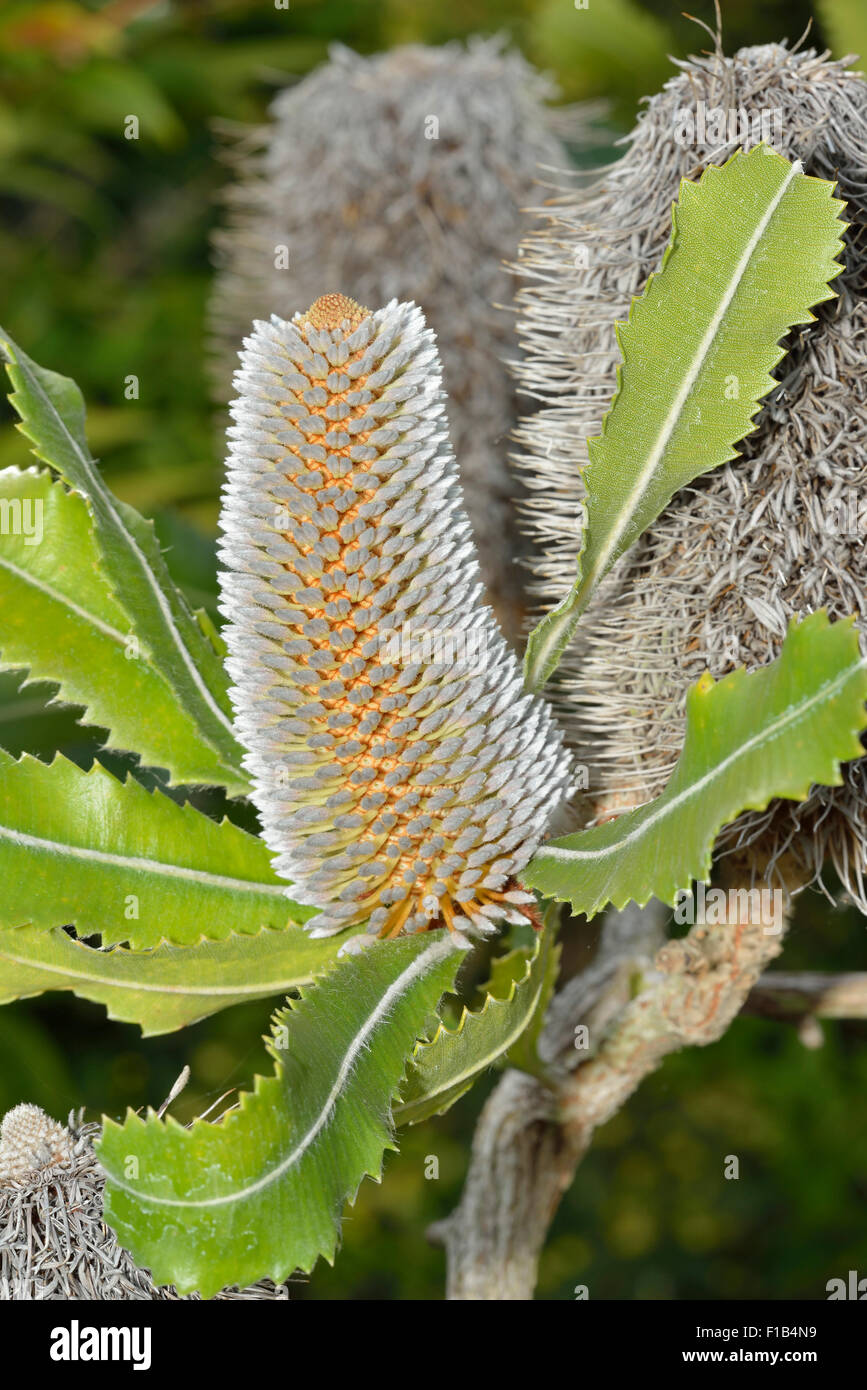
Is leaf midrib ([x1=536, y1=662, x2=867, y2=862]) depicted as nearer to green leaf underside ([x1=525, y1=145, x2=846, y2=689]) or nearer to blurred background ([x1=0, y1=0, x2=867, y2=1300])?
green leaf underside ([x1=525, y1=145, x2=846, y2=689])

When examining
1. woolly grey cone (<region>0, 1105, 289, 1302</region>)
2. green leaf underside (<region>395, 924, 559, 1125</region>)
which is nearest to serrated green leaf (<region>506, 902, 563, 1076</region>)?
green leaf underside (<region>395, 924, 559, 1125</region>)

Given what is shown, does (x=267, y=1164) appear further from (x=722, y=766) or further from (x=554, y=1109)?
(x=554, y=1109)

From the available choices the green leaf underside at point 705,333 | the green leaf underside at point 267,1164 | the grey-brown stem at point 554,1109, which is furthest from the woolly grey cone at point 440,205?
the green leaf underside at point 267,1164

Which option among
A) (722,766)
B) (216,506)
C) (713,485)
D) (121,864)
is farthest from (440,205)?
(722,766)

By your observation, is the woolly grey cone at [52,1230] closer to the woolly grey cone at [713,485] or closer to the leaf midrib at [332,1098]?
the leaf midrib at [332,1098]

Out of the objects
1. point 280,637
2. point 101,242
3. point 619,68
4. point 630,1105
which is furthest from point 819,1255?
point 101,242
